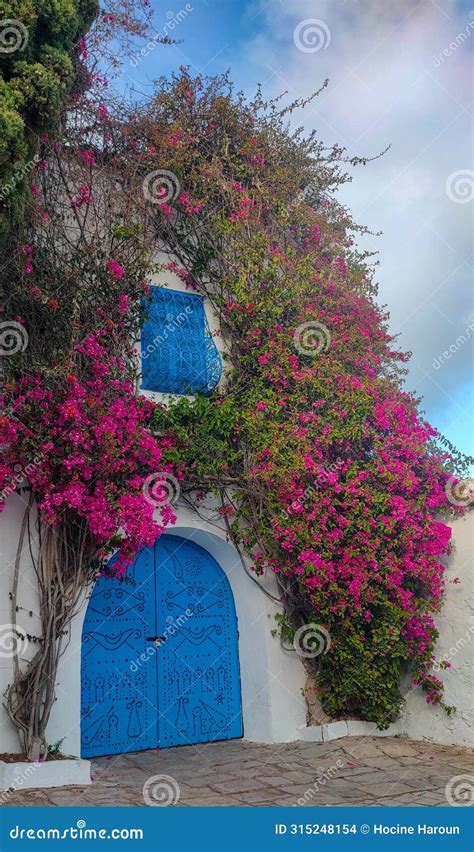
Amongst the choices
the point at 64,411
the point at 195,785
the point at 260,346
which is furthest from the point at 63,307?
the point at 195,785

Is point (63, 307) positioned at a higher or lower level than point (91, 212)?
lower

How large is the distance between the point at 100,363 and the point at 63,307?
2.04ft

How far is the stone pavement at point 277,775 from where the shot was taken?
459 centimetres

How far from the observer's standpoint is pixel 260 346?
762 cm

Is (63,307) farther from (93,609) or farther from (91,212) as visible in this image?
(93,609)
